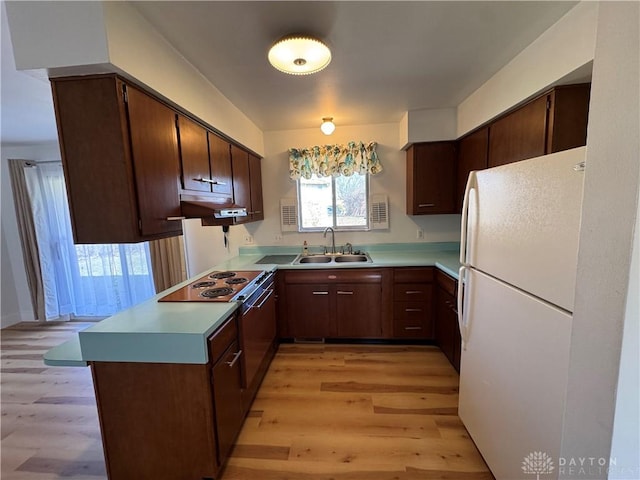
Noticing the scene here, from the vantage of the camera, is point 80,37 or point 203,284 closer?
point 80,37

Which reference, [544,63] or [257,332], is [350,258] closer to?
[257,332]

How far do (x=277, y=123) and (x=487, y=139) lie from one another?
6.95 ft

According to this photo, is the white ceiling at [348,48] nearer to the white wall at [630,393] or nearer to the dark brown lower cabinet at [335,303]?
the white wall at [630,393]

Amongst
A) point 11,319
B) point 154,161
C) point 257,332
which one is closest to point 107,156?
point 154,161

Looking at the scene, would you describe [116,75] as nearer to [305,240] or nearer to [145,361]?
[145,361]

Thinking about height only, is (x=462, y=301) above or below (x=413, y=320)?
above

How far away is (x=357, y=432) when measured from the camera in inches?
71.9

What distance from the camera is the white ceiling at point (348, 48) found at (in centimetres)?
133

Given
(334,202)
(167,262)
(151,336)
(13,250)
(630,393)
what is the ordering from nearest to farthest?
(630,393) < (151,336) < (334,202) < (167,262) < (13,250)

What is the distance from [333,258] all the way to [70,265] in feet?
12.3

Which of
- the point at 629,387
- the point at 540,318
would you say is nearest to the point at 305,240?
the point at 540,318

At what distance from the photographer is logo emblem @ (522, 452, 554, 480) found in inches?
42.3

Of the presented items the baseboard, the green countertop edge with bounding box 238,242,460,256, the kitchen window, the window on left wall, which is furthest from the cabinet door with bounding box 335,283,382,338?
the baseboard

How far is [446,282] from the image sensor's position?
8.25 ft
